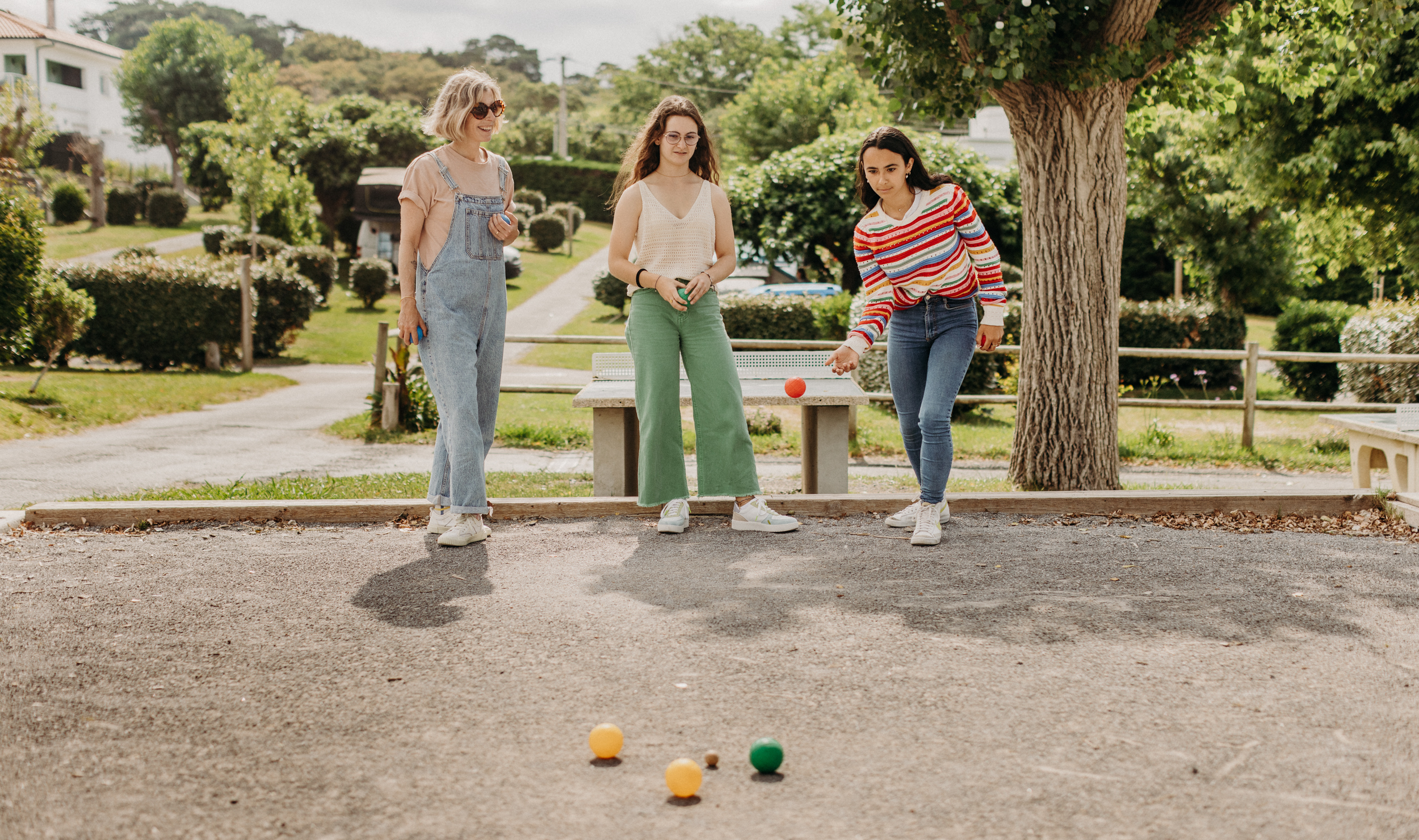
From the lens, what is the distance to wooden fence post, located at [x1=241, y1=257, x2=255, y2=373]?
16328 mm

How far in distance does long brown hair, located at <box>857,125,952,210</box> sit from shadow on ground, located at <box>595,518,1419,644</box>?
1.50m

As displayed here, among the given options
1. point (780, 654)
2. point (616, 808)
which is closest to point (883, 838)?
point (616, 808)

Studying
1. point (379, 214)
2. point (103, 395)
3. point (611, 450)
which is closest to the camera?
point (611, 450)

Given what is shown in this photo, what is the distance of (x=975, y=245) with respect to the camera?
4.57m

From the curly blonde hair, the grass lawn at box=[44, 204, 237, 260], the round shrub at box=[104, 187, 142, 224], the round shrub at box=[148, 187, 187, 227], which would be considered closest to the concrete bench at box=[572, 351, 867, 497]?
the curly blonde hair

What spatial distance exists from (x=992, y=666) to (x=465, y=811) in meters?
1.55

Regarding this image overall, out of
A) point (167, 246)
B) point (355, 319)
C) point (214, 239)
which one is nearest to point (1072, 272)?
point (355, 319)

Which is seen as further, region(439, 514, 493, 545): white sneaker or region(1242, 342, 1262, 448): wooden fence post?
region(1242, 342, 1262, 448): wooden fence post

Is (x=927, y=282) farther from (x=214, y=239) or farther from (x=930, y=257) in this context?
Result: (x=214, y=239)

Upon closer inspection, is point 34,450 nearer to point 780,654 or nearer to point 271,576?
point 271,576

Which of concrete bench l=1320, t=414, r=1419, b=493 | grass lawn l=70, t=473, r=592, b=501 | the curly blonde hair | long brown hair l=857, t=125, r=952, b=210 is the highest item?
the curly blonde hair

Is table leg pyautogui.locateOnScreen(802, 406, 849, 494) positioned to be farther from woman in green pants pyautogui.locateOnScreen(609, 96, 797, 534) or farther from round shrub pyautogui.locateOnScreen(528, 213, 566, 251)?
round shrub pyautogui.locateOnScreen(528, 213, 566, 251)

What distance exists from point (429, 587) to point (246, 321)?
14.1 meters

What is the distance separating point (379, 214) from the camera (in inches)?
1194
